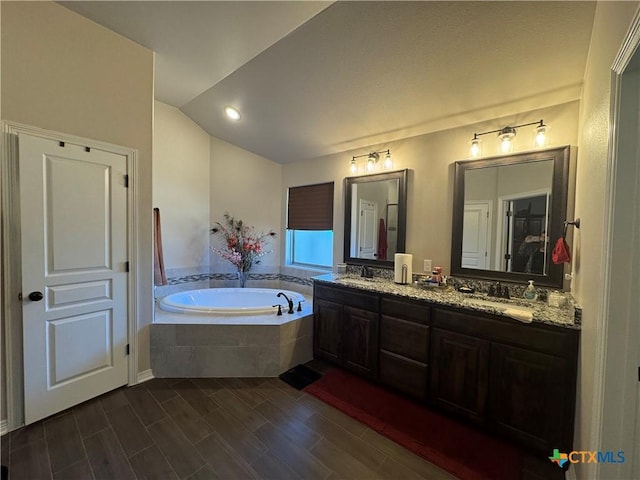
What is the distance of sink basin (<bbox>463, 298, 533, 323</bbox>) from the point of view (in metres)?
1.73

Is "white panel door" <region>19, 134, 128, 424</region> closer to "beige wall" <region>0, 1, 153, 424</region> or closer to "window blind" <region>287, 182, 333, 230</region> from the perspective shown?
"beige wall" <region>0, 1, 153, 424</region>

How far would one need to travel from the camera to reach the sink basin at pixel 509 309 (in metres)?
1.73

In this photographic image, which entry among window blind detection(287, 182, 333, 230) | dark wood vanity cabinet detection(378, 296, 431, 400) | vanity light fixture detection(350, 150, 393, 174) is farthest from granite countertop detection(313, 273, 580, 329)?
vanity light fixture detection(350, 150, 393, 174)

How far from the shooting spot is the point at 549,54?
1708 mm

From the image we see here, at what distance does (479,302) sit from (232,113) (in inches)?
127

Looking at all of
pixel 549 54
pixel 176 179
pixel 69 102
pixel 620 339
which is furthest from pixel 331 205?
pixel 620 339

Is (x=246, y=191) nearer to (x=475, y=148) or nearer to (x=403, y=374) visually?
(x=475, y=148)

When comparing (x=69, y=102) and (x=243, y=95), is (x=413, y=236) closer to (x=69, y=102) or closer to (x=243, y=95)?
(x=243, y=95)

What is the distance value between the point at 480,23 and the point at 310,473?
9.47 feet

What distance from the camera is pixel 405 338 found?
228 centimetres

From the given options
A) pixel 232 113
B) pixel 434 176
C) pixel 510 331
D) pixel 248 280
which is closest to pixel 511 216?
pixel 434 176

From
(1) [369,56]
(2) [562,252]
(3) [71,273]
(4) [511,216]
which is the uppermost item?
(1) [369,56]

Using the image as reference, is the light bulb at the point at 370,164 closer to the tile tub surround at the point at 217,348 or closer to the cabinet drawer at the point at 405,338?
the cabinet drawer at the point at 405,338

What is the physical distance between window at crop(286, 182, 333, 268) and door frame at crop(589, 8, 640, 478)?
2718 millimetres
